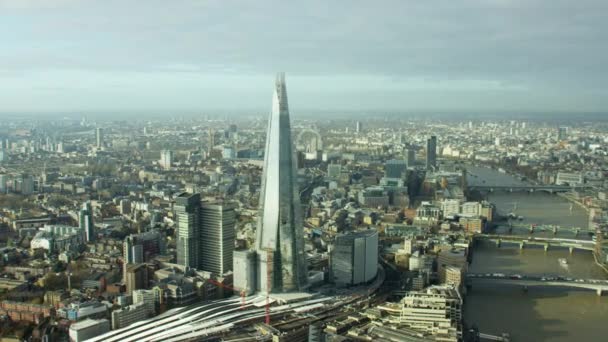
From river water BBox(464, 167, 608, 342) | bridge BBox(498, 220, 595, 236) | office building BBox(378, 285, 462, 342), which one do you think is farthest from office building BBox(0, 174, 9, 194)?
office building BBox(378, 285, 462, 342)

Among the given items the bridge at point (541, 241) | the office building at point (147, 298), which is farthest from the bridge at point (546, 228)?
the office building at point (147, 298)

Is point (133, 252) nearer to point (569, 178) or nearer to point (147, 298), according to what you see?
point (147, 298)

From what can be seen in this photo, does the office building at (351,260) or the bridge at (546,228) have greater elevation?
the office building at (351,260)

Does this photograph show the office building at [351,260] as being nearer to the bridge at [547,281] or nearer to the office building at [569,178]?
the bridge at [547,281]

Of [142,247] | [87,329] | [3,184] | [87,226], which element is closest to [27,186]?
[3,184]

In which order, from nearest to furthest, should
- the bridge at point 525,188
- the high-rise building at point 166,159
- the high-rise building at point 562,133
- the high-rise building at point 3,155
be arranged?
the bridge at point 525,188 → the high-rise building at point 166,159 → the high-rise building at point 3,155 → the high-rise building at point 562,133

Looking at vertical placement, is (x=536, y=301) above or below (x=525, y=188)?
below
